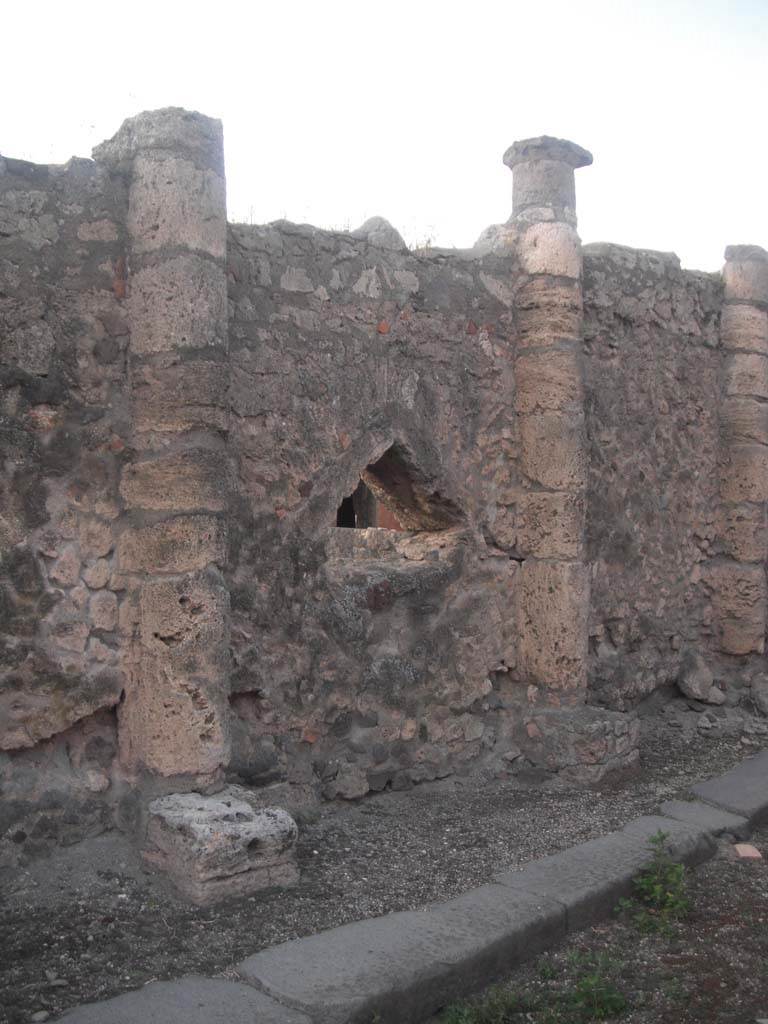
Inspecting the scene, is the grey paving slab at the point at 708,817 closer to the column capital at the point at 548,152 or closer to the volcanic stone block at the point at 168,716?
the volcanic stone block at the point at 168,716

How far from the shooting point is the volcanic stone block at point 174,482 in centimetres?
412

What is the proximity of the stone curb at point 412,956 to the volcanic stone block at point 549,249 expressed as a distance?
10.2 ft

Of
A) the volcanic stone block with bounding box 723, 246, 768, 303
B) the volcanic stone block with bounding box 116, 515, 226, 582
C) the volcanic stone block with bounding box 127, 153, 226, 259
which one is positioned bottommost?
the volcanic stone block with bounding box 116, 515, 226, 582

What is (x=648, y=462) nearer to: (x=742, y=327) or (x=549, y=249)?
(x=742, y=327)

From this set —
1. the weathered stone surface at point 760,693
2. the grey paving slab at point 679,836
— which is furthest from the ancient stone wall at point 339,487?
the grey paving slab at point 679,836

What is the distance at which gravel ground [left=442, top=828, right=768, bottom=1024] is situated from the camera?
3285 millimetres

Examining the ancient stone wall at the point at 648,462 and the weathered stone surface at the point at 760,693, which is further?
the weathered stone surface at the point at 760,693

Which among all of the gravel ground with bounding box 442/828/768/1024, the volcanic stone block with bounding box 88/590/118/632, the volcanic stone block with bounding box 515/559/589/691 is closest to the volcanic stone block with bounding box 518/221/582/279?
the volcanic stone block with bounding box 515/559/589/691

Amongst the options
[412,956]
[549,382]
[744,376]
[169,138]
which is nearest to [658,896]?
[412,956]

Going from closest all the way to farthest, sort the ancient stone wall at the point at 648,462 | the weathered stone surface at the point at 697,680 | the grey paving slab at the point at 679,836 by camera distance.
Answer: the grey paving slab at the point at 679,836, the ancient stone wall at the point at 648,462, the weathered stone surface at the point at 697,680

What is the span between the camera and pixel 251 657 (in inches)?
183

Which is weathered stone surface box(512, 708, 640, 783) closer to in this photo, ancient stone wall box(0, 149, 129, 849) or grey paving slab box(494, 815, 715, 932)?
grey paving slab box(494, 815, 715, 932)

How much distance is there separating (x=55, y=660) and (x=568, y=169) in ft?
13.2

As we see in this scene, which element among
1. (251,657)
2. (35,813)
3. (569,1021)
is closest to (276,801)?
(251,657)
